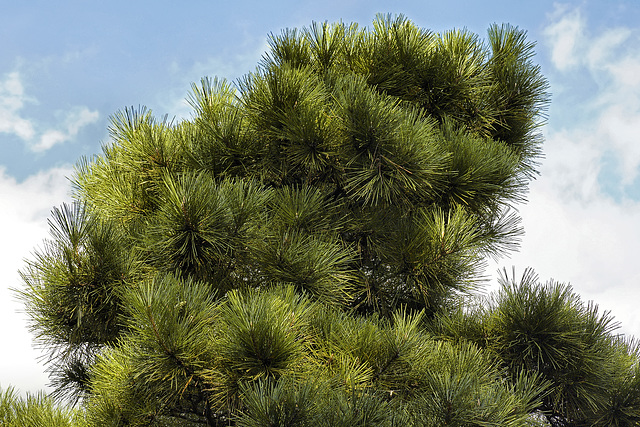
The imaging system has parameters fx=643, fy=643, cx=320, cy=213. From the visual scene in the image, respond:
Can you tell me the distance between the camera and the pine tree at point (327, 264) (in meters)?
2.70

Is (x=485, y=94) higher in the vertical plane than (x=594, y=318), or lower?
higher

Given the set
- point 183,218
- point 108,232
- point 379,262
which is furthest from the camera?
point 379,262

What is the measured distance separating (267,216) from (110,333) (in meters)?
1.16

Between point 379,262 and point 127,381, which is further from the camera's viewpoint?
point 379,262

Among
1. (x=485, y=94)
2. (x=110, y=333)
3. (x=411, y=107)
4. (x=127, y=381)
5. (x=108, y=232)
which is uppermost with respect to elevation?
(x=485, y=94)

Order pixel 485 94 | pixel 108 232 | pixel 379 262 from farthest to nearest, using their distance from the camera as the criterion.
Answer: pixel 485 94 < pixel 379 262 < pixel 108 232

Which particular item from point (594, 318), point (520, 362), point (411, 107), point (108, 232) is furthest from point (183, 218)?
point (594, 318)

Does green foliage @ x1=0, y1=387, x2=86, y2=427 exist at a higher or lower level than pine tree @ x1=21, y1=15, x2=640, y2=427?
lower

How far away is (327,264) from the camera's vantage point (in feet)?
10.5

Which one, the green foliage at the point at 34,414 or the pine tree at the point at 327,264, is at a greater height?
the pine tree at the point at 327,264

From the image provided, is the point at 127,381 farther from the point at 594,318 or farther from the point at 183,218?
the point at 594,318

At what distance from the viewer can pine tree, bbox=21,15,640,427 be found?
8.87 ft

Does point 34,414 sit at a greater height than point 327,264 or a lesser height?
lesser

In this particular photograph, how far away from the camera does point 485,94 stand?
411 cm
